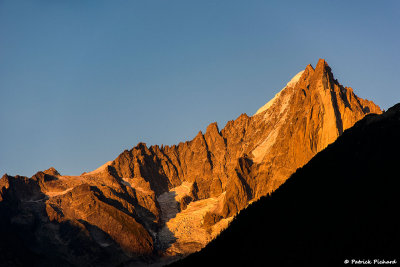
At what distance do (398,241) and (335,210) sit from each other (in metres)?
42.1

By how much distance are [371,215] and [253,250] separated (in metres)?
48.5

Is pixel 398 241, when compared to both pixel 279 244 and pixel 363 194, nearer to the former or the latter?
pixel 363 194

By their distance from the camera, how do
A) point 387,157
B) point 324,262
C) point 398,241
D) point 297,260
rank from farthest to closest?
point 387,157, point 297,260, point 324,262, point 398,241

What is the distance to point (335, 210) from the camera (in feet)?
593

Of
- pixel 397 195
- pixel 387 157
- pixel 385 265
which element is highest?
pixel 387 157

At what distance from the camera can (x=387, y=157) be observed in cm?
19325

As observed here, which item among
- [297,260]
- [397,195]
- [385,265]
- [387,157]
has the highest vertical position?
[387,157]

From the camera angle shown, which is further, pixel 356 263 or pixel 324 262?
pixel 324 262

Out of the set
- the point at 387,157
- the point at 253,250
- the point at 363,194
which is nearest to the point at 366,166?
the point at 387,157

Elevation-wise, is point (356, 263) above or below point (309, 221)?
below

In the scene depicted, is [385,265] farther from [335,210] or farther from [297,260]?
[335,210]

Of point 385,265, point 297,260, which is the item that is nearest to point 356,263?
point 385,265

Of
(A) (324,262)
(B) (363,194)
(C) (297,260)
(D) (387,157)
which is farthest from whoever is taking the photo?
(D) (387,157)

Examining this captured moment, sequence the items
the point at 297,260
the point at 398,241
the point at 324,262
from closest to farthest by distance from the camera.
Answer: the point at 398,241 → the point at 324,262 → the point at 297,260
